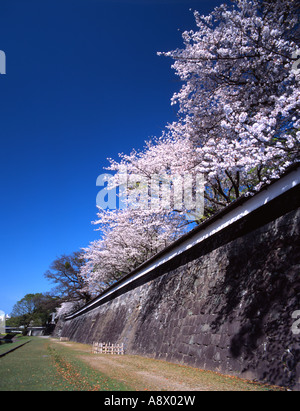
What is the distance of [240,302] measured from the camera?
19.7 ft

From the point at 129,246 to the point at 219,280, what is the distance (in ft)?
43.4

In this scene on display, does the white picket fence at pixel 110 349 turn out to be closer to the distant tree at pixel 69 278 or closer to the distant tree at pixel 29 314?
the distant tree at pixel 69 278

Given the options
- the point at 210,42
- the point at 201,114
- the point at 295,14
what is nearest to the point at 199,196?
the point at 201,114

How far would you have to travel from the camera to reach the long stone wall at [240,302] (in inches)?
190

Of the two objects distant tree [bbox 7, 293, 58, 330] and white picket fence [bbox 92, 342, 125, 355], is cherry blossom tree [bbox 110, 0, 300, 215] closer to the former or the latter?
white picket fence [bbox 92, 342, 125, 355]

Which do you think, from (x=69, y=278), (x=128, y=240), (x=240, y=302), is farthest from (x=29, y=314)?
(x=240, y=302)

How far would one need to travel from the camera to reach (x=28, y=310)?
7462 centimetres

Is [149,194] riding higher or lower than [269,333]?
higher

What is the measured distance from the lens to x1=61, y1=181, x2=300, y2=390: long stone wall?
483 centimetres

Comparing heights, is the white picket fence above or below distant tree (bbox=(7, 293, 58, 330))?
above

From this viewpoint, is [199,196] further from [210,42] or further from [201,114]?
[210,42]

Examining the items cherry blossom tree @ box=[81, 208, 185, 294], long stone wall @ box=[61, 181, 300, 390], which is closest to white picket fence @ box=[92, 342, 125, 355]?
long stone wall @ box=[61, 181, 300, 390]

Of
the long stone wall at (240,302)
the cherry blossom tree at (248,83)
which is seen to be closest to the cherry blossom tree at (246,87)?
the cherry blossom tree at (248,83)
